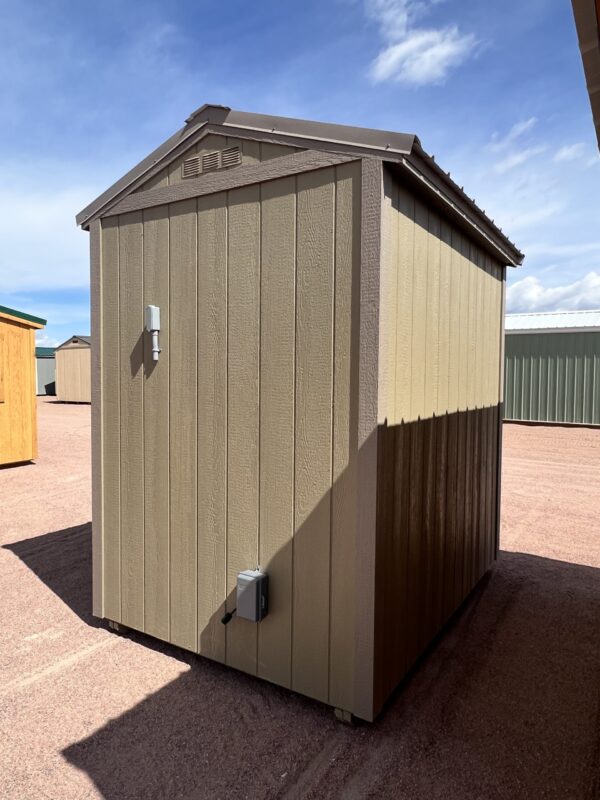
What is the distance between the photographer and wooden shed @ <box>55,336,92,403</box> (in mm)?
20359

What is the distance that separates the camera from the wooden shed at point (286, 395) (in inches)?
81.4

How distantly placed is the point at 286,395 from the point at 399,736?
4.97 ft

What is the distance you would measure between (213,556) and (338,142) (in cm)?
203

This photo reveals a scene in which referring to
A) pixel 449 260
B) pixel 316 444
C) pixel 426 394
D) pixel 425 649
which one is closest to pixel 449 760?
pixel 425 649

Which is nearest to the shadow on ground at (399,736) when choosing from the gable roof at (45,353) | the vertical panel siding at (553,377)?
the vertical panel siding at (553,377)

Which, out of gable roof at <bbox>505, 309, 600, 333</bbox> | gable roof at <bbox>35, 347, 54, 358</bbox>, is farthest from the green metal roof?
gable roof at <bbox>35, 347, 54, 358</bbox>

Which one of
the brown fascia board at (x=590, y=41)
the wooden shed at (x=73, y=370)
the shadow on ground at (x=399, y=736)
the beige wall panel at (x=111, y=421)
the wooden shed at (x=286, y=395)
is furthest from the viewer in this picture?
the wooden shed at (x=73, y=370)

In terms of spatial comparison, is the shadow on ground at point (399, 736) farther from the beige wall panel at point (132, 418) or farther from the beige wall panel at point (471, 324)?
the beige wall panel at point (471, 324)

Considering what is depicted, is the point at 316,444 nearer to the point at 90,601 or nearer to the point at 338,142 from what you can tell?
the point at 338,142

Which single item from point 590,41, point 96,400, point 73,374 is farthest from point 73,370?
point 590,41

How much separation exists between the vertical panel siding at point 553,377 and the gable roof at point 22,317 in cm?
1124

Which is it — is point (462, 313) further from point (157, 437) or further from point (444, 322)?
point (157, 437)

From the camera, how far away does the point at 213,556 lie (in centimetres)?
251

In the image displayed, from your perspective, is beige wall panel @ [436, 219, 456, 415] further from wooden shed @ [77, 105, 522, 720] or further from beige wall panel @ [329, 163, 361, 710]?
beige wall panel @ [329, 163, 361, 710]
